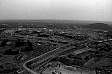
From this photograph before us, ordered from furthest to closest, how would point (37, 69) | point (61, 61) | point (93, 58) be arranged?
point (93, 58) → point (61, 61) → point (37, 69)

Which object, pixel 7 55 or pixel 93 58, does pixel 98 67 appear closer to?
pixel 93 58

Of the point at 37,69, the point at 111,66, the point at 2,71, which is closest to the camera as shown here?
the point at 2,71

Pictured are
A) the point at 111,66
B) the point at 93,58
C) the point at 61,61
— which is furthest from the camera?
the point at 93,58

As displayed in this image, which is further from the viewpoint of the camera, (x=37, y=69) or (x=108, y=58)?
(x=108, y=58)

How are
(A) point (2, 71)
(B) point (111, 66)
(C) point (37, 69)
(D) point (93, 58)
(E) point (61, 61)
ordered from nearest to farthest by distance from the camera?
(A) point (2, 71)
(C) point (37, 69)
(B) point (111, 66)
(E) point (61, 61)
(D) point (93, 58)

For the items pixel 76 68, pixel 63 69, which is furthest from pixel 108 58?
pixel 63 69

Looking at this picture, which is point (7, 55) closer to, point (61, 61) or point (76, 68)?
point (61, 61)

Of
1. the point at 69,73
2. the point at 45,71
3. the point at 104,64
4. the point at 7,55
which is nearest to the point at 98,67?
the point at 104,64

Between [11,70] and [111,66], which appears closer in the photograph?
[11,70]
